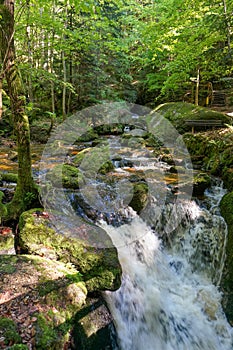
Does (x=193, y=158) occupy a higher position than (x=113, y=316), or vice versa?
(x=193, y=158)

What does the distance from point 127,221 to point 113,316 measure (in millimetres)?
2583

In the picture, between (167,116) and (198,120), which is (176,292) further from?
(167,116)

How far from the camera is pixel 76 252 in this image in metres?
4.20

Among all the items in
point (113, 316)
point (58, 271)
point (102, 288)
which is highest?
point (58, 271)

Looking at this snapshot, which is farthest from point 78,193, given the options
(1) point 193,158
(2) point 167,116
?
(2) point 167,116

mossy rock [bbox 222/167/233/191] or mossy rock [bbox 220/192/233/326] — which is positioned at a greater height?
mossy rock [bbox 222/167/233/191]

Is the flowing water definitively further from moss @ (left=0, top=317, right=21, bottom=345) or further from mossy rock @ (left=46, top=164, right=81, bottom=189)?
moss @ (left=0, top=317, right=21, bottom=345)

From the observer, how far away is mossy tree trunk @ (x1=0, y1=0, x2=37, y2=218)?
3.76m

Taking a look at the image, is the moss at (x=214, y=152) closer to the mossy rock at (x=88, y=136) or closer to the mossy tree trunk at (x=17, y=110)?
the mossy tree trunk at (x=17, y=110)

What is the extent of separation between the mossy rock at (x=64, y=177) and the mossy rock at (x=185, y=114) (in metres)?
6.64

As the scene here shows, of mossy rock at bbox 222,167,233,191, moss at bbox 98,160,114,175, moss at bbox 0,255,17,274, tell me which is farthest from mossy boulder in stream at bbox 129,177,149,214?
moss at bbox 0,255,17,274

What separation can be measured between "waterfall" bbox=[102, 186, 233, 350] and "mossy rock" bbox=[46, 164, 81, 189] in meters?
1.69

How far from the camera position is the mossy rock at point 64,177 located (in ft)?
22.5

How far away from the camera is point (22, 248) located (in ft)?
13.8
